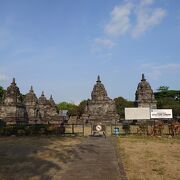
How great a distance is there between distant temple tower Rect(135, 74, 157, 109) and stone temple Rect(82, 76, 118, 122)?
3724mm

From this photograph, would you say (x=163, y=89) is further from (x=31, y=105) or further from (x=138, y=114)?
(x=138, y=114)

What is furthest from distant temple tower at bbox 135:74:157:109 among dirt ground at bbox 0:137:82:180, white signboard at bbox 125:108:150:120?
dirt ground at bbox 0:137:82:180

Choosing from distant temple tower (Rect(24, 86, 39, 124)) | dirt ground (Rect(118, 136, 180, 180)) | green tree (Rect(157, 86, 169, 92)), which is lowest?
dirt ground (Rect(118, 136, 180, 180))

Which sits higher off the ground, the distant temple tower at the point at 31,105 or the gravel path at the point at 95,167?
the distant temple tower at the point at 31,105

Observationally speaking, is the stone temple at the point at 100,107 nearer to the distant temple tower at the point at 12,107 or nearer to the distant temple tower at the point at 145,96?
the distant temple tower at the point at 145,96

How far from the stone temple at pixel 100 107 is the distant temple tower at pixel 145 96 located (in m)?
3.72

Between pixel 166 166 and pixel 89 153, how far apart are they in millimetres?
4310

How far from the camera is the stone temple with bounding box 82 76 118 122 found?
39656 millimetres

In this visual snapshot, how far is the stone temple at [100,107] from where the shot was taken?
130 feet

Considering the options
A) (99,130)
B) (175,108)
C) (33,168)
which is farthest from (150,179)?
(175,108)

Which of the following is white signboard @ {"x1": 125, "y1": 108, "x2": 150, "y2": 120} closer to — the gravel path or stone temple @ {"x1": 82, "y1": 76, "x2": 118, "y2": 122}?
the gravel path

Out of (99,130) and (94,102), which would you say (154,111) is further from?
(94,102)

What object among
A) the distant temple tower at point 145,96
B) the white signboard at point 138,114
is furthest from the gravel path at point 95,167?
the distant temple tower at point 145,96

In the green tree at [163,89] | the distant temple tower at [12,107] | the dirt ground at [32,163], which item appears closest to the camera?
the dirt ground at [32,163]
